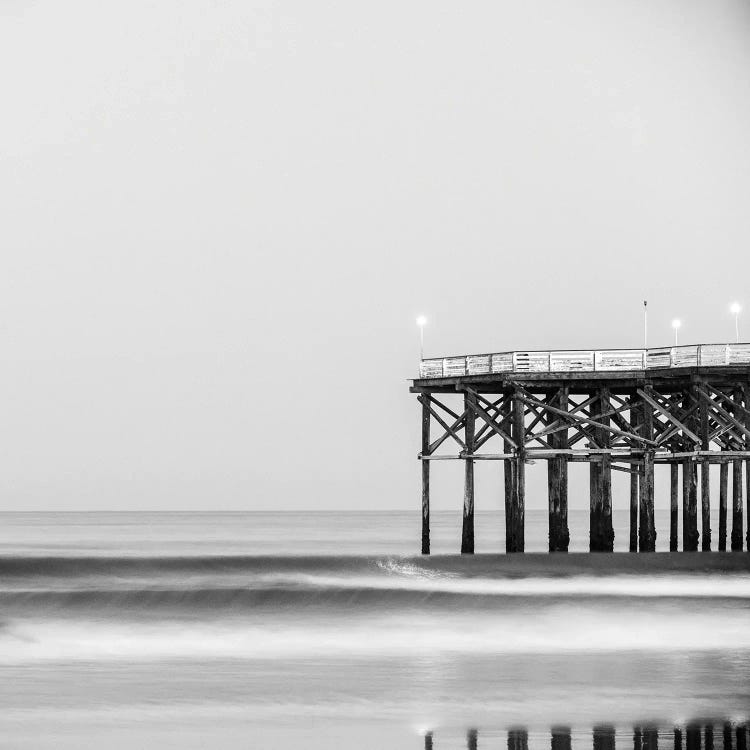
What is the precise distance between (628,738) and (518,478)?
28.5 meters

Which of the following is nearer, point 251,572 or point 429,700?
point 429,700

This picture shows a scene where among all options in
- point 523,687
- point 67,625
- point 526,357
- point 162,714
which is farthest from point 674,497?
point 162,714

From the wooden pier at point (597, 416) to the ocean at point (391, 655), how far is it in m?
2.03

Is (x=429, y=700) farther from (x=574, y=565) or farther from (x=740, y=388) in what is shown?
(x=740, y=388)

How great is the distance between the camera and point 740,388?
54.4 metres

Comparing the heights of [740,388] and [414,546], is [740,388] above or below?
above

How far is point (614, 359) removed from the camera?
5241cm

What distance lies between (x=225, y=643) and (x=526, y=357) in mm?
18754

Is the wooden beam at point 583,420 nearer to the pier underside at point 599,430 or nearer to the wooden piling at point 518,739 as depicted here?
the pier underside at point 599,430

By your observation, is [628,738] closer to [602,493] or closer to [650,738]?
[650,738]

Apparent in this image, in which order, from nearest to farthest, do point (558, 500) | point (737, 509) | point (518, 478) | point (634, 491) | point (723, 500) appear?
point (518, 478), point (558, 500), point (737, 509), point (723, 500), point (634, 491)

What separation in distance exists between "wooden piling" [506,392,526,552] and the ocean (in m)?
0.86

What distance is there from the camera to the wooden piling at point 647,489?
53219mm

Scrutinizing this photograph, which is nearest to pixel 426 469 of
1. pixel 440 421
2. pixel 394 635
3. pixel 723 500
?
pixel 440 421
